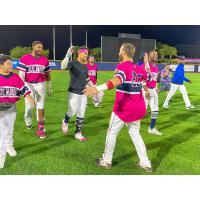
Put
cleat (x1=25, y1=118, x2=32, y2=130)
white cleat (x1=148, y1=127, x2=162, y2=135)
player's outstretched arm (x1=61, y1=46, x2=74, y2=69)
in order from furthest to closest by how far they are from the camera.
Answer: cleat (x1=25, y1=118, x2=32, y2=130), white cleat (x1=148, y1=127, x2=162, y2=135), player's outstretched arm (x1=61, y1=46, x2=74, y2=69)

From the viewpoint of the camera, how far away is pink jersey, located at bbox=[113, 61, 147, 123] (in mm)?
4660

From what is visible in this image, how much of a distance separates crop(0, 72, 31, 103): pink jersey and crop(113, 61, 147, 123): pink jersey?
182 centimetres

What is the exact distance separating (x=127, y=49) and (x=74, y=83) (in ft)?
7.22

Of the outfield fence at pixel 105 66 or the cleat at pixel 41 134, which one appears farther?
the outfield fence at pixel 105 66

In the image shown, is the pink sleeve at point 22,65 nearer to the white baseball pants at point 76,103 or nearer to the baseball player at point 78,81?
the baseball player at point 78,81

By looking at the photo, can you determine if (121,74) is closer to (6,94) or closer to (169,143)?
(6,94)

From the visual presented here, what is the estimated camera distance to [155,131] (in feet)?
25.1

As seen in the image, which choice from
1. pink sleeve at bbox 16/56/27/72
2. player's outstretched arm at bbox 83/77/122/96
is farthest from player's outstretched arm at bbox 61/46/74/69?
player's outstretched arm at bbox 83/77/122/96

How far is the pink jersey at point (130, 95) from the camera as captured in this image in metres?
4.66

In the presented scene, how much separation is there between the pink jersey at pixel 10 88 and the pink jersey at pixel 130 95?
1.82 metres

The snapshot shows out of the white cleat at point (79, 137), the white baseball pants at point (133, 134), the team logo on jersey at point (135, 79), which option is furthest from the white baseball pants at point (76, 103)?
the team logo on jersey at point (135, 79)

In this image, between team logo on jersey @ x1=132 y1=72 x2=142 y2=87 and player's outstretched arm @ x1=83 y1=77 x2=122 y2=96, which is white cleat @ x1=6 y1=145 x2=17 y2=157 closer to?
player's outstretched arm @ x1=83 y1=77 x2=122 y2=96
